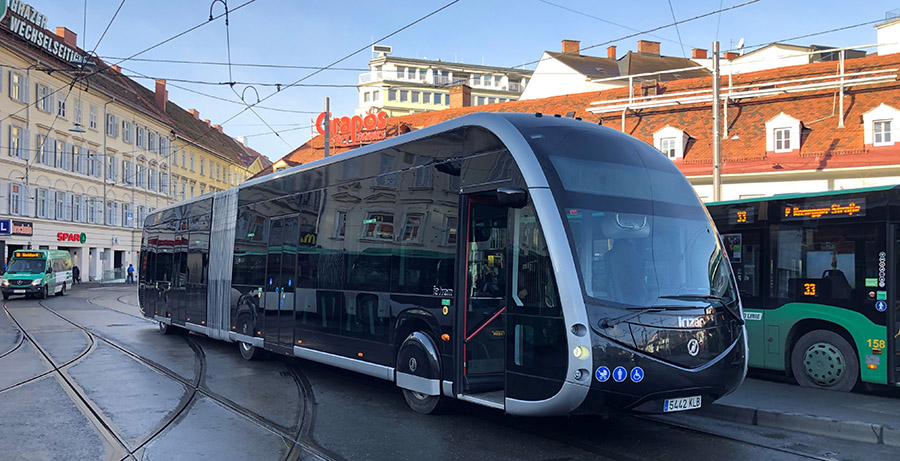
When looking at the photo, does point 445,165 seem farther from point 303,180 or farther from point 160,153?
point 160,153

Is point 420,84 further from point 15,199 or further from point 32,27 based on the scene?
point 15,199

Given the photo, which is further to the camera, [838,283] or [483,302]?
[838,283]

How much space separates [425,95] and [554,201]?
10276cm

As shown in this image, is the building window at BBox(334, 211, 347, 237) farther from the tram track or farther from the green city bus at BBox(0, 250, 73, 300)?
the green city bus at BBox(0, 250, 73, 300)

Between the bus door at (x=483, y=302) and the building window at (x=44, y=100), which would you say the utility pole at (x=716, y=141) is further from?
the building window at (x=44, y=100)

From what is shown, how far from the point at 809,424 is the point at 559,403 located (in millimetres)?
3183

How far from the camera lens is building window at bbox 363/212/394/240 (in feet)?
30.4

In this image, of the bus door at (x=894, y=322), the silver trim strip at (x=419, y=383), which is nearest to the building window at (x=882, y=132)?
the bus door at (x=894, y=322)

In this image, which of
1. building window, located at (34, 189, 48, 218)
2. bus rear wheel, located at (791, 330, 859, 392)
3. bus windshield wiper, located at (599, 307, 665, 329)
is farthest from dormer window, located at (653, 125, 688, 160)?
building window, located at (34, 189, 48, 218)

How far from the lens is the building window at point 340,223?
10375 mm

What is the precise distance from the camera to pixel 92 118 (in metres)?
54.8

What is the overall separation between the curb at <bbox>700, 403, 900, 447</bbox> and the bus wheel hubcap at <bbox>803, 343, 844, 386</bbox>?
249 centimetres

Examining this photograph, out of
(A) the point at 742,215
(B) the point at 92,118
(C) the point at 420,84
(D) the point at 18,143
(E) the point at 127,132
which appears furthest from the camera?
(C) the point at 420,84

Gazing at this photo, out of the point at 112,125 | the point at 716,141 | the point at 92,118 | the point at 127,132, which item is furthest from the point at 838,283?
the point at 127,132
